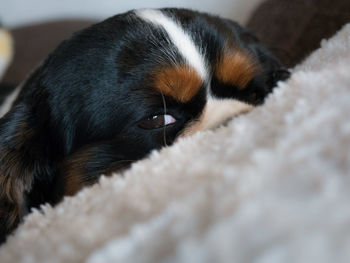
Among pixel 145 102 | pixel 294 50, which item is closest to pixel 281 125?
pixel 145 102

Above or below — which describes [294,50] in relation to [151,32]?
below

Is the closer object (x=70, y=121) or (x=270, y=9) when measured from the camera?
(x=70, y=121)

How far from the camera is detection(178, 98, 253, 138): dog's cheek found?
0.82 meters

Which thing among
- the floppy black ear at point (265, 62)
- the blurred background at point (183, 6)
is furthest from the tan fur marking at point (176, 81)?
the blurred background at point (183, 6)

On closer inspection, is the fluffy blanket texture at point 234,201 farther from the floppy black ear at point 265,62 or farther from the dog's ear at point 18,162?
the floppy black ear at point 265,62

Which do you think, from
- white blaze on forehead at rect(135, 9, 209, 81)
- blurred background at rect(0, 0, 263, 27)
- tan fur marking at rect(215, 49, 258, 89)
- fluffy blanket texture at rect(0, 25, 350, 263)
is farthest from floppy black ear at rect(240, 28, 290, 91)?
blurred background at rect(0, 0, 263, 27)

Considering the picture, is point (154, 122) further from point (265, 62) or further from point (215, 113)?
point (265, 62)

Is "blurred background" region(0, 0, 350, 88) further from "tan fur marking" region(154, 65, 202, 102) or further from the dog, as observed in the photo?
"tan fur marking" region(154, 65, 202, 102)

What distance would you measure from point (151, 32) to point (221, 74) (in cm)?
19

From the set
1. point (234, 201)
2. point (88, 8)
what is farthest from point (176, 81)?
point (88, 8)

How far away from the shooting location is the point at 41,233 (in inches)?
17.1

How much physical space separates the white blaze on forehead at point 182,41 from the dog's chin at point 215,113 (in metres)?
0.07

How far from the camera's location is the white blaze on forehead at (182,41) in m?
0.87

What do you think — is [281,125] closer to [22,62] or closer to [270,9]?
[270,9]
